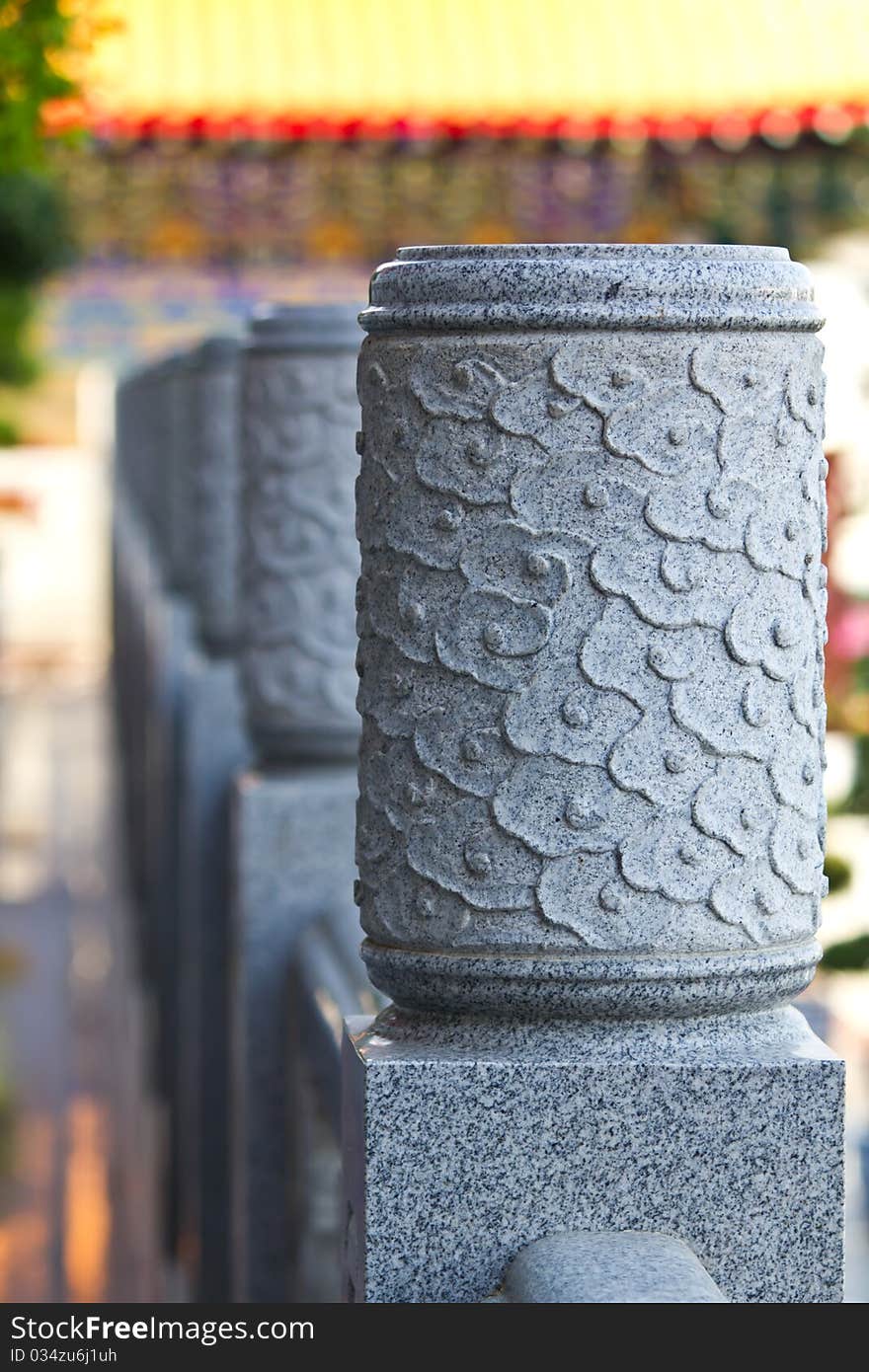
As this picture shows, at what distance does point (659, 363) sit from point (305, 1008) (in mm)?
1524

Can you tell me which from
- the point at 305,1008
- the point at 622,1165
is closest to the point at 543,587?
the point at 622,1165

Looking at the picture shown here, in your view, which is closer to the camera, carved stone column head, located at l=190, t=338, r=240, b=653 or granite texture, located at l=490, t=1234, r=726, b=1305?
granite texture, located at l=490, t=1234, r=726, b=1305

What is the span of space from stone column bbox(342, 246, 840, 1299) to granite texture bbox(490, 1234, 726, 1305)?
0.03 meters

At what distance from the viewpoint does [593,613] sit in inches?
87.9

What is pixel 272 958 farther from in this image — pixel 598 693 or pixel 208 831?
pixel 598 693

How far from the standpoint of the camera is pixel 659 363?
2215 millimetres

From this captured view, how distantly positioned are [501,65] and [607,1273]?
39.5 feet

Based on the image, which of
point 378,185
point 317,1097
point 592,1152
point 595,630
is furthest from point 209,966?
point 378,185

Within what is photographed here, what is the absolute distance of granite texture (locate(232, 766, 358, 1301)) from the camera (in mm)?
3824

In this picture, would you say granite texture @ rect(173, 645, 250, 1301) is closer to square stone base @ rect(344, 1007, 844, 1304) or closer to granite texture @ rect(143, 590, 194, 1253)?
granite texture @ rect(143, 590, 194, 1253)

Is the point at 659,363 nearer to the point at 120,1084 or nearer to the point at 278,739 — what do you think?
the point at 278,739

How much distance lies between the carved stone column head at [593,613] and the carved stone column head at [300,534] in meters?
1.67

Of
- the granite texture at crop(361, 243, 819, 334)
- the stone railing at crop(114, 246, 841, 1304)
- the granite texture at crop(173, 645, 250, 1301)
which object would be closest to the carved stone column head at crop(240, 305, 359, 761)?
the granite texture at crop(173, 645, 250, 1301)

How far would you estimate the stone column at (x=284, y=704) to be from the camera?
12.6 ft
